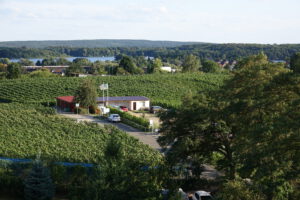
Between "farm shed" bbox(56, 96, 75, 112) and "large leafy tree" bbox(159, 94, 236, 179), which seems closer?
"large leafy tree" bbox(159, 94, 236, 179)

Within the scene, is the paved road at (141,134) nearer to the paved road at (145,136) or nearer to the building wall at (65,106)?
the paved road at (145,136)

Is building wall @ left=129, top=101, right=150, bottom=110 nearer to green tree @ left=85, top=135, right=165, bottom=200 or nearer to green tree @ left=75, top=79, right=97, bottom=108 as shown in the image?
green tree @ left=75, top=79, right=97, bottom=108

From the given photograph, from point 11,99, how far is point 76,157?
116 feet

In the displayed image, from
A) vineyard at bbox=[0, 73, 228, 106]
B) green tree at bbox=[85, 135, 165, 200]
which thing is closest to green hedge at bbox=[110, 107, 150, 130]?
vineyard at bbox=[0, 73, 228, 106]

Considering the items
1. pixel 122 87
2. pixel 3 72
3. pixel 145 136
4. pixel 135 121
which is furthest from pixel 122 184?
pixel 3 72

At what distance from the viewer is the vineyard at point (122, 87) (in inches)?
2272

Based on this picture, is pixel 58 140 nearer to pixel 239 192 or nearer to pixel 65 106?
pixel 239 192

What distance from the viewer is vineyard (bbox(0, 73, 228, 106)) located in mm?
57716

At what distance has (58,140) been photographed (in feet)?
94.5

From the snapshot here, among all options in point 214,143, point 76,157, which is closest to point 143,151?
point 76,157

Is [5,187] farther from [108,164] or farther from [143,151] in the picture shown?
[143,151]

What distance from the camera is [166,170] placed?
632 inches

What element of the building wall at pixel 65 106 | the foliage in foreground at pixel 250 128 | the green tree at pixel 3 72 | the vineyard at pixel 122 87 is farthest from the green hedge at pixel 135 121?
the green tree at pixel 3 72

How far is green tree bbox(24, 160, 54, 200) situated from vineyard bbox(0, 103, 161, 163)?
3.76m
